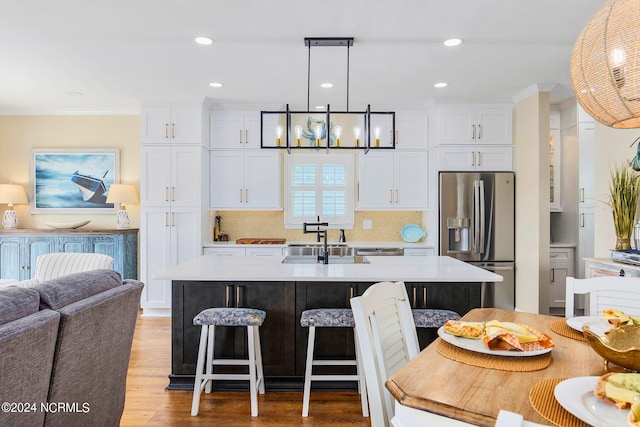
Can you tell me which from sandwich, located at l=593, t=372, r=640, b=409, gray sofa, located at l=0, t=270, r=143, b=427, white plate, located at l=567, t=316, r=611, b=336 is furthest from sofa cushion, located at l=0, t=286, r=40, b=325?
white plate, located at l=567, t=316, r=611, b=336

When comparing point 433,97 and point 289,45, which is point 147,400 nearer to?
point 289,45

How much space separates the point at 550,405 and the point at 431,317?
170 centimetres

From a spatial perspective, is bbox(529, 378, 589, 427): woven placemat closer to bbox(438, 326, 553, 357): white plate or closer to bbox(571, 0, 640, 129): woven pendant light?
bbox(438, 326, 553, 357): white plate

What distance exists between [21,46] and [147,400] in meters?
2.90

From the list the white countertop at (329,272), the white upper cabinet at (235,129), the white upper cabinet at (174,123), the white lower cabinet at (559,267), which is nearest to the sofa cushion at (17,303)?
the white countertop at (329,272)

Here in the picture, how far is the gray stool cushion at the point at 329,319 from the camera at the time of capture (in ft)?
8.54

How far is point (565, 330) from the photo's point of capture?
5.37 feet

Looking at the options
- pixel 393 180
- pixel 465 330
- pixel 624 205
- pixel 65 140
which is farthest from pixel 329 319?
pixel 65 140

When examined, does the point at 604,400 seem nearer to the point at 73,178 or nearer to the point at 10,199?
the point at 73,178

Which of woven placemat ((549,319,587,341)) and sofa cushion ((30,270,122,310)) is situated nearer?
woven placemat ((549,319,587,341))

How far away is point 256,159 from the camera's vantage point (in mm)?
5309

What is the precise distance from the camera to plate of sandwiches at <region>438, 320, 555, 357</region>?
4.38ft

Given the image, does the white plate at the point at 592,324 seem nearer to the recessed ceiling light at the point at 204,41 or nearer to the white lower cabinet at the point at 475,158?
the recessed ceiling light at the point at 204,41

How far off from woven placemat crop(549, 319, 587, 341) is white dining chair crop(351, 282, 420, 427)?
1.80 feet
